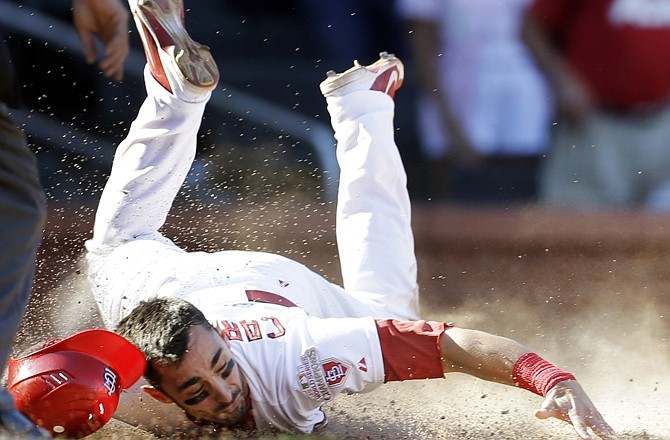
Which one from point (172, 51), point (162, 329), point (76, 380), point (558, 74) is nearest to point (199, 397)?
point (162, 329)

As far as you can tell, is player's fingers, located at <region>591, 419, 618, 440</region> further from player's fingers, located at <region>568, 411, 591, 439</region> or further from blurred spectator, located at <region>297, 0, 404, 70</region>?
blurred spectator, located at <region>297, 0, 404, 70</region>

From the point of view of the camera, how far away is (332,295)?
3.54m

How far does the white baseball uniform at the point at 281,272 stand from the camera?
2949 mm

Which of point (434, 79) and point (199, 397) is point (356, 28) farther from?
point (199, 397)

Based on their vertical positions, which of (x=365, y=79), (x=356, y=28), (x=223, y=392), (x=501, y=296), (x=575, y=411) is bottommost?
(x=501, y=296)

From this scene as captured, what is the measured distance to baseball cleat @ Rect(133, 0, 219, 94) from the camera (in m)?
3.31

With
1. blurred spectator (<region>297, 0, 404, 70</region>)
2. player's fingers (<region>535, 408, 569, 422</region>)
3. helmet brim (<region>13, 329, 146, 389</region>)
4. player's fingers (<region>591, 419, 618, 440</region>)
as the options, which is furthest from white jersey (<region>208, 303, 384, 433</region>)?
blurred spectator (<region>297, 0, 404, 70</region>)

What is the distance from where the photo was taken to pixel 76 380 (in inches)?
107

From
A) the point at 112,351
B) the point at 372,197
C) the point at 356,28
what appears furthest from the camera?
Answer: the point at 356,28

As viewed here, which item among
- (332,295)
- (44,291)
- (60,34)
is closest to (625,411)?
(332,295)

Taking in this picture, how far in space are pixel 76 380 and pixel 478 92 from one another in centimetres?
286

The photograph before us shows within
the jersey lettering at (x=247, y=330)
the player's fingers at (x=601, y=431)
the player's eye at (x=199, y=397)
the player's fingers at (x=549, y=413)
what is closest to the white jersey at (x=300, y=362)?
the jersey lettering at (x=247, y=330)

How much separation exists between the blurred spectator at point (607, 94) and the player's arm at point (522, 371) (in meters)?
2.22

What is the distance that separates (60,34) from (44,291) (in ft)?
4.62
